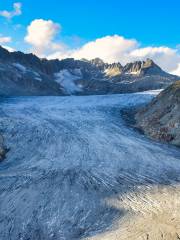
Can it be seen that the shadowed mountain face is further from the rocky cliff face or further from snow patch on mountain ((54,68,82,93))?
the rocky cliff face

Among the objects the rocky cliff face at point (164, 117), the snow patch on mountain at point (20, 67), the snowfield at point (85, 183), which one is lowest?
the snowfield at point (85, 183)

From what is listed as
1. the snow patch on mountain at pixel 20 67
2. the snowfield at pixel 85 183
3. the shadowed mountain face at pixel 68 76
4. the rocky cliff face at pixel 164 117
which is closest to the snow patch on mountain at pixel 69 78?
the shadowed mountain face at pixel 68 76

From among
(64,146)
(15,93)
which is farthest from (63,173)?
(15,93)

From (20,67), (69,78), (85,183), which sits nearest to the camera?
(85,183)

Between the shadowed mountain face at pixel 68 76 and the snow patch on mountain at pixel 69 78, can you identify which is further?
the snow patch on mountain at pixel 69 78

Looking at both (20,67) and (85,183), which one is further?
(20,67)

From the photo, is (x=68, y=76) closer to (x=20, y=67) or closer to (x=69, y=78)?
(x=69, y=78)

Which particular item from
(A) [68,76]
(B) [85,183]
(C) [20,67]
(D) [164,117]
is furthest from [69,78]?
(B) [85,183]

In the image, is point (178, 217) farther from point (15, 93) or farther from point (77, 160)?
point (15, 93)

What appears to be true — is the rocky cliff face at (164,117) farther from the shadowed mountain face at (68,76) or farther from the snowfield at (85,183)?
the shadowed mountain face at (68,76)
